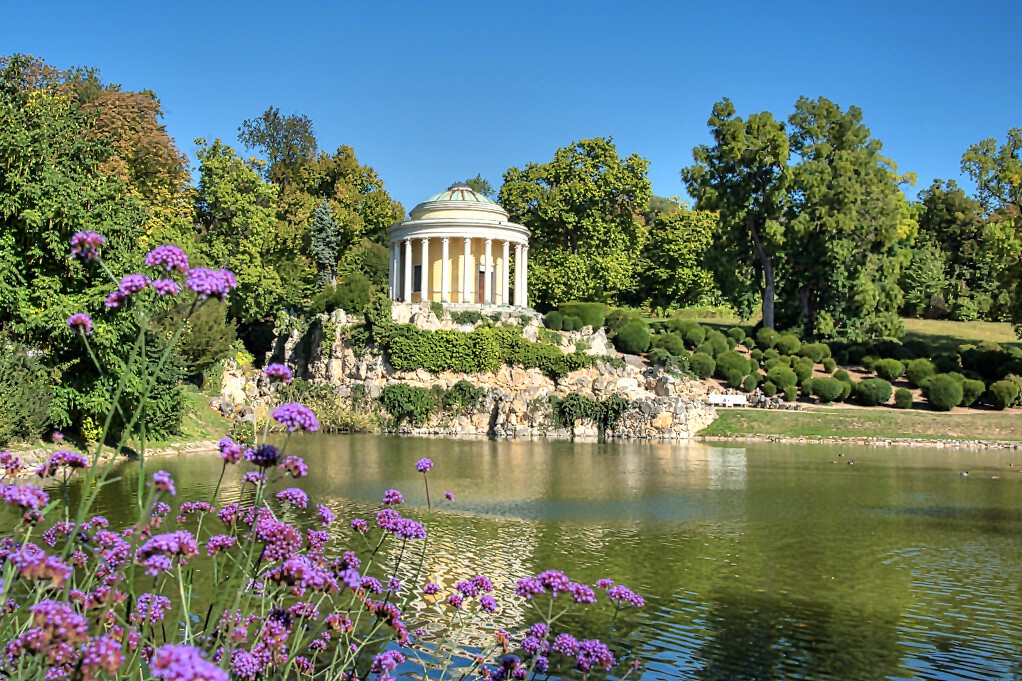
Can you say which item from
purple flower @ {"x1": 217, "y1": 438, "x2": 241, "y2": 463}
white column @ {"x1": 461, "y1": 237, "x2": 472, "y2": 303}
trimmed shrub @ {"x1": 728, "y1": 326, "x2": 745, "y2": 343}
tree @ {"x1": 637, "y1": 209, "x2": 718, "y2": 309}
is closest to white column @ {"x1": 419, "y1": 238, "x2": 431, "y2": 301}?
white column @ {"x1": 461, "y1": 237, "x2": 472, "y2": 303}

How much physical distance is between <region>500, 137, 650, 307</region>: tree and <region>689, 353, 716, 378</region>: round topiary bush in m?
10.6

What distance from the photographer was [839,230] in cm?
5022

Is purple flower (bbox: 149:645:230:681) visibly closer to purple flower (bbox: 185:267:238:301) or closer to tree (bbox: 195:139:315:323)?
purple flower (bbox: 185:267:238:301)

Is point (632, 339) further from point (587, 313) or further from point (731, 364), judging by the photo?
point (731, 364)

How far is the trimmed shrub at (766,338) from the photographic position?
157ft

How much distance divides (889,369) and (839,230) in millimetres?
9333

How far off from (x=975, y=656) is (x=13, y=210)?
19.9 metres

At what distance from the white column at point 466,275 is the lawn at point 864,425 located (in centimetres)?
1495

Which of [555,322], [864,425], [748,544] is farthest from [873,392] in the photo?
[748,544]

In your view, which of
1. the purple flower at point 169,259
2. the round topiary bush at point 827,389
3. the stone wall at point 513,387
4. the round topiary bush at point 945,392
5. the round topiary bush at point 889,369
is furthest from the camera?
the round topiary bush at point 889,369

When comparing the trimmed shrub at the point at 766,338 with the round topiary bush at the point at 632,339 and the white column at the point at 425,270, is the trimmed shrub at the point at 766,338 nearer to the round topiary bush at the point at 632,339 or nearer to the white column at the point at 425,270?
A: the round topiary bush at the point at 632,339

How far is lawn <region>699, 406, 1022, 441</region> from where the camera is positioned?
1441 inches

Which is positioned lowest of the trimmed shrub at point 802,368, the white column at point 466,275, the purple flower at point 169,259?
the purple flower at point 169,259

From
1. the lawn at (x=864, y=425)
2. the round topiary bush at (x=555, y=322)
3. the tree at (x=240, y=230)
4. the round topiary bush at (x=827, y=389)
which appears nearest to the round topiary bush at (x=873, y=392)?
the round topiary bush at (x=827, y=389)
